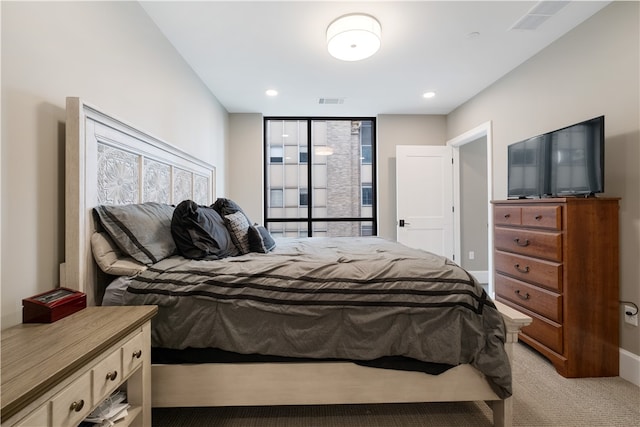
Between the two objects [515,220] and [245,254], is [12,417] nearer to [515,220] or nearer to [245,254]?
[245,254]

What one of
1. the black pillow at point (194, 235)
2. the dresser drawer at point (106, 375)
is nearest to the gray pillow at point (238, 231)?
the black pillow at point (194, 235)

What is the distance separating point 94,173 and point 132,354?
92 centimetres

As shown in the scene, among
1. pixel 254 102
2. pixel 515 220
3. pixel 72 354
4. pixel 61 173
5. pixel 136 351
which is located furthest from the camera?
pixel 254 102

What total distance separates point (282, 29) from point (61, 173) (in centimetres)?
185

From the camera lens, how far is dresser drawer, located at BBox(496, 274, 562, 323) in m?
2.03

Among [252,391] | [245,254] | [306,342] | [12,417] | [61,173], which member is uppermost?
[61,173]

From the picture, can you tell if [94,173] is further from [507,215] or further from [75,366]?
[507,215]

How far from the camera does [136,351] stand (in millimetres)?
1166

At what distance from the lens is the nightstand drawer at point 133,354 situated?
1.09 m

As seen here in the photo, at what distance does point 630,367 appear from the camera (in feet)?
6.30

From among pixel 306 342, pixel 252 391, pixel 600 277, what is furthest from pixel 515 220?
pixel 252 391

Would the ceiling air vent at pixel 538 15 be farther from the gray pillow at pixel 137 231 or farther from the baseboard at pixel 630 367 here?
the gray pillow at pixel 137 231

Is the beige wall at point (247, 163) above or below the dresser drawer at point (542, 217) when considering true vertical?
above

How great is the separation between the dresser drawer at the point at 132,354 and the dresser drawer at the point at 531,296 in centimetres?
252
